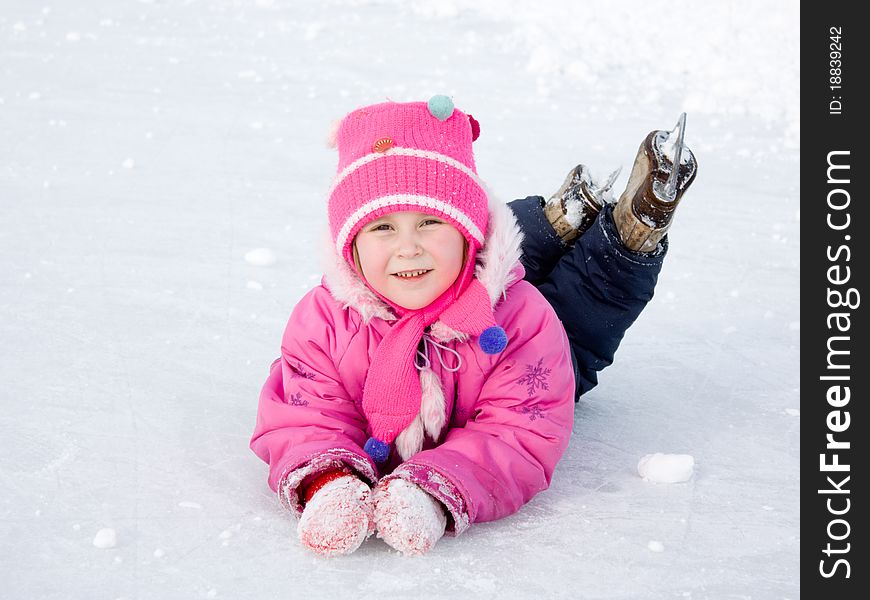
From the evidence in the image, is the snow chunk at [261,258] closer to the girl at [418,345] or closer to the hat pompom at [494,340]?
the girl at [418,345]

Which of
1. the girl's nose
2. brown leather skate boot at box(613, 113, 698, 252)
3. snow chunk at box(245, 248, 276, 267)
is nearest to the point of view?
the girl's nose

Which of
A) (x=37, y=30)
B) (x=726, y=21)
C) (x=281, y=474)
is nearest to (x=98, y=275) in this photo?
(x=281, y=474)

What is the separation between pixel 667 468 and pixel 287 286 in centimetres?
139

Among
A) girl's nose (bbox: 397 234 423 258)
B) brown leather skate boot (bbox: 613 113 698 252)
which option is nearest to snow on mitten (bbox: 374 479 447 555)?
girl's nose (bbox: 397 234 423 258)

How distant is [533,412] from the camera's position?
6.72 ft

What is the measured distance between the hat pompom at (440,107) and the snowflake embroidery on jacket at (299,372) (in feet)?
1.79

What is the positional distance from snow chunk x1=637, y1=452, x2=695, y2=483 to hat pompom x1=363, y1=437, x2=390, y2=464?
1.77 feet

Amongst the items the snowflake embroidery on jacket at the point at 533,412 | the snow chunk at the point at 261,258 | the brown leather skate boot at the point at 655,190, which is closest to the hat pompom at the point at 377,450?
the snowflake embroidery on jacket at the point at 533,412

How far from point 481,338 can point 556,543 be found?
0.39 metres

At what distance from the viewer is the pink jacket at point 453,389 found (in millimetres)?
1981

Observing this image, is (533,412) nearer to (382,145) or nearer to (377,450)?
(377,450)

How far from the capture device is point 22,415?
2295mm

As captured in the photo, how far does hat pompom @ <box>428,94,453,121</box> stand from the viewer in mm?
2072

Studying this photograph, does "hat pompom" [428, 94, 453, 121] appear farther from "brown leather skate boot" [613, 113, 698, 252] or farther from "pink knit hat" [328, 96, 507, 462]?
"brown leather skate boot" [613, 113, 698, 252]
